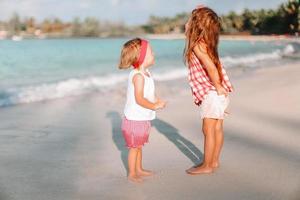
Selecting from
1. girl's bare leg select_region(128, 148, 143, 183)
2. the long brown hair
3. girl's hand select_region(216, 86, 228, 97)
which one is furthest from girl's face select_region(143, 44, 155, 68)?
girl's bare leg select_region(128, 148, 143, 183)

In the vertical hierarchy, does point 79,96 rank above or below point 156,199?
below

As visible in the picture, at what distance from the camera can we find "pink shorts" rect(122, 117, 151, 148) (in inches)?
152

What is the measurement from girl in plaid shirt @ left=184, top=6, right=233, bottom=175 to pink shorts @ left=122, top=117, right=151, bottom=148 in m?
0.47

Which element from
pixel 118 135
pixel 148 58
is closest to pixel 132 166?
pixel 148 58

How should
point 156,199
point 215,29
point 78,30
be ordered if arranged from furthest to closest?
point 78,30
point 215,29
point 156,199

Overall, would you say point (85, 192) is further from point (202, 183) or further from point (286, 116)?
point (286, 116)

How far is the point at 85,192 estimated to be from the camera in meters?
3.56

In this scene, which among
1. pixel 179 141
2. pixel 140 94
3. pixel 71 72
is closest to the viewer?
pixel 140 94

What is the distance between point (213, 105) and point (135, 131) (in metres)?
0.63

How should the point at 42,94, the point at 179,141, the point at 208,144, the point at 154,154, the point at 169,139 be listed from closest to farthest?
the point at 208,144
the point at 154,154
the point at 179,141
the point at 169,139
the point at 42,94

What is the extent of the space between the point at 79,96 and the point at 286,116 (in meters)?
5.14

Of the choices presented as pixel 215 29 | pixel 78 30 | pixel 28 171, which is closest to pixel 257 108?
pixel 215 29

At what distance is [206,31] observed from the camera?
3986 mm

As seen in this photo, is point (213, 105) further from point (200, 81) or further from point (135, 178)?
point (135, 178)
